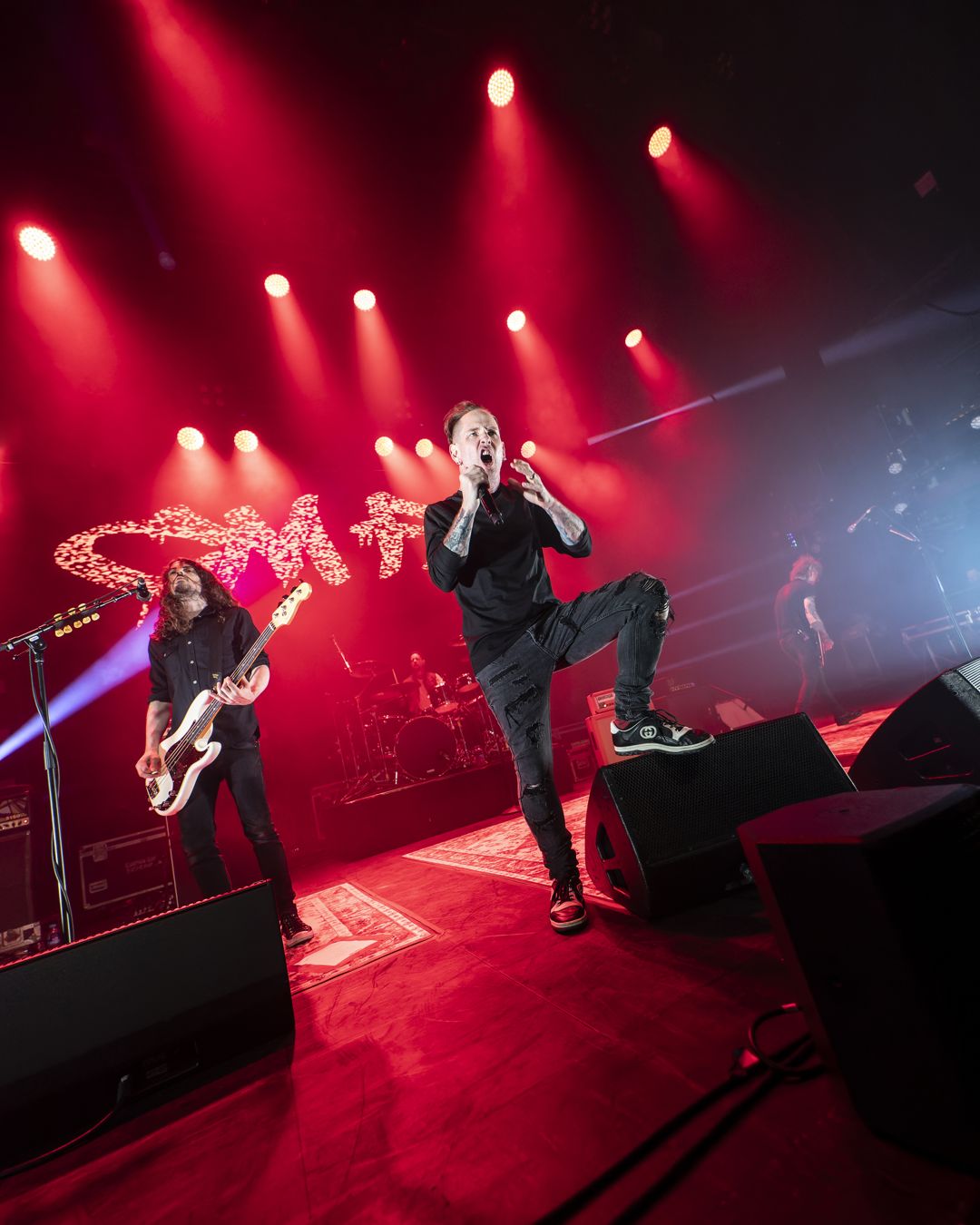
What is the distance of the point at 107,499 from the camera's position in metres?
6.45

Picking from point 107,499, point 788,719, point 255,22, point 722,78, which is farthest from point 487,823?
point 722,78

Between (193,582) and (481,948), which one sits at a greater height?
(193,582)

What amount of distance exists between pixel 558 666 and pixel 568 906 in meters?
0.86

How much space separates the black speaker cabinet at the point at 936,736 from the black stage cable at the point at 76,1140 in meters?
2.14

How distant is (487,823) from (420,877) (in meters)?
2.26

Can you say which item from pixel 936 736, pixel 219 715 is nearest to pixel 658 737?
pixel 936 736

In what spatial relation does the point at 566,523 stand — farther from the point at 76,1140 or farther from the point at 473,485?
the point at 76,1140

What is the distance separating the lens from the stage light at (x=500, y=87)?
4.66 metres

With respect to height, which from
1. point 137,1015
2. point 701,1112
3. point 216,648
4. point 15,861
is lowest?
point 701,1112

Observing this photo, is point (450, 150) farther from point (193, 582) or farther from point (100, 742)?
point (100, 742)

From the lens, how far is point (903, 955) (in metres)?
0.67

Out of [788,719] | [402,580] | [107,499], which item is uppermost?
[107,499]

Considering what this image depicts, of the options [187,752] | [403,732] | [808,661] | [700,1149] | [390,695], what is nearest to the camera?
[700,1149]

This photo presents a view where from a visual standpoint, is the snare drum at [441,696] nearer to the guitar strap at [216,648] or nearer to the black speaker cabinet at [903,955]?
the guitar strap at [216,648]
